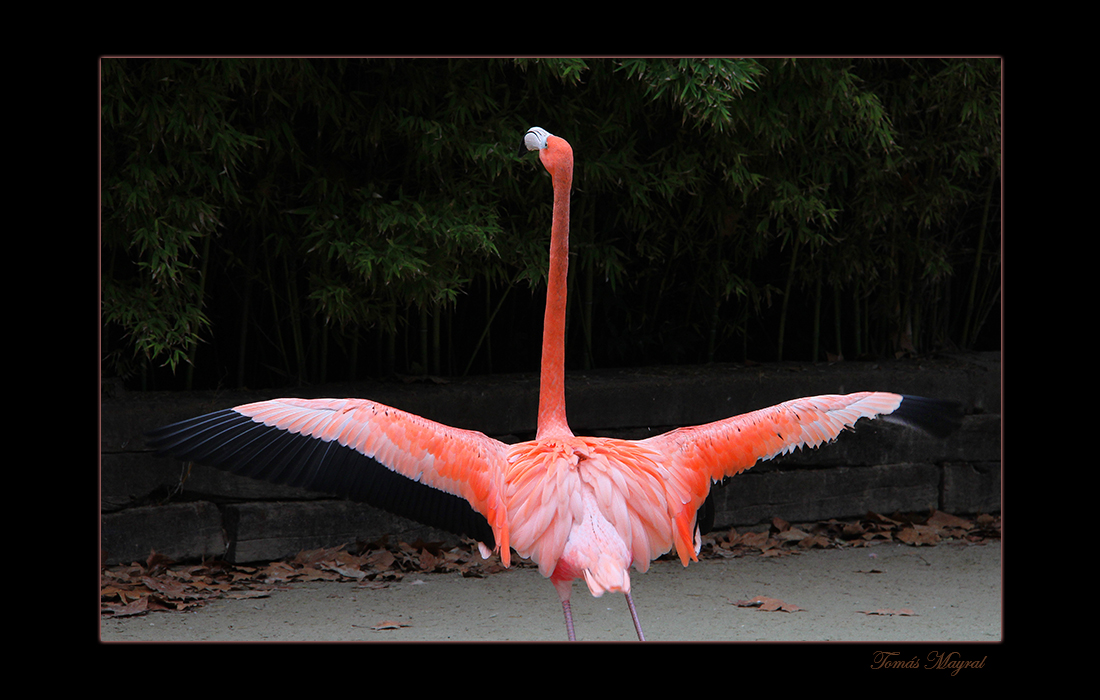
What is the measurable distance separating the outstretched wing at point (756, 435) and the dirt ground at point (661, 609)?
38.3 inches

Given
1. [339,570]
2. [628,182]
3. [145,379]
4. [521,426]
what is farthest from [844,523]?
[145,379]

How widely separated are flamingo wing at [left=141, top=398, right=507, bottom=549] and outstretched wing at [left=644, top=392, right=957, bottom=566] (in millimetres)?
515

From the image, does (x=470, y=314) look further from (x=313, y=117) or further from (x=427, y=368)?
(x=313, y=117)

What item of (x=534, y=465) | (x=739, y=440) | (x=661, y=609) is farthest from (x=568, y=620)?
(x=661, y=609)

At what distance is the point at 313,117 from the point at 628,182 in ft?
4.48

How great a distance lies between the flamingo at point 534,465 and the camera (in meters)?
2.50

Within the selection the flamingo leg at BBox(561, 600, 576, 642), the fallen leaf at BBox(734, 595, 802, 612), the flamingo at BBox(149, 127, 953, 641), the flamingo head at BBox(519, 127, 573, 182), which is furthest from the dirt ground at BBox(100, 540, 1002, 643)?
the flamingo head at BBox(519, 127, 573, 182)

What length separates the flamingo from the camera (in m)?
Answer: 2.50

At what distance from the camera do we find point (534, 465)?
257 cm

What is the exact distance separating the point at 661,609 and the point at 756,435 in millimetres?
1330

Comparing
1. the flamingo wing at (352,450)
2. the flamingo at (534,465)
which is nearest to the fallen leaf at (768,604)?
the flamingo at (534,465)

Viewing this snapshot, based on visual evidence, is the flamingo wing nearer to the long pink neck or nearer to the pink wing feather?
the long pink neck

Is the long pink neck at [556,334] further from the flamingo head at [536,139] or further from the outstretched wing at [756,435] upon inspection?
the outstretched wing at [756,435]

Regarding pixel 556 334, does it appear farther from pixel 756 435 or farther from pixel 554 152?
pixel 756 435
